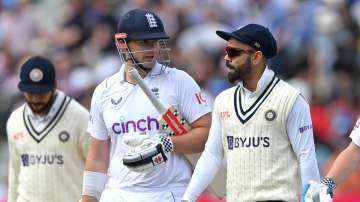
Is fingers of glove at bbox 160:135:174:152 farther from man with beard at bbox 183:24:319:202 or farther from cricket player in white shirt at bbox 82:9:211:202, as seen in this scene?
man with beard at bbox 183:24:319:202

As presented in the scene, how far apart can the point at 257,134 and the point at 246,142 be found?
0.09 meters

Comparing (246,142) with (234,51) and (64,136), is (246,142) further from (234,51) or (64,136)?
(64,136)

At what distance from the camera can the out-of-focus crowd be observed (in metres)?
14.0

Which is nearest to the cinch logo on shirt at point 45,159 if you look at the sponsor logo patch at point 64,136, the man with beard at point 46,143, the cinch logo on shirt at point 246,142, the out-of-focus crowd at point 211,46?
the man with beard at point 46,143

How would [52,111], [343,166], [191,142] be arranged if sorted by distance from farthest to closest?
[52,111] → [191,142] → [343,166]

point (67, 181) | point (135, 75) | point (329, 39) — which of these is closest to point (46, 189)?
point (67, 181)

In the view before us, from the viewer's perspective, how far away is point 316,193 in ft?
22.8

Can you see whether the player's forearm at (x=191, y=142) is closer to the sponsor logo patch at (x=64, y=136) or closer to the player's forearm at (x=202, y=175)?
the player's forearm at (x=202, y=175)

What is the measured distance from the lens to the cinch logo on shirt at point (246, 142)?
746 centimetres

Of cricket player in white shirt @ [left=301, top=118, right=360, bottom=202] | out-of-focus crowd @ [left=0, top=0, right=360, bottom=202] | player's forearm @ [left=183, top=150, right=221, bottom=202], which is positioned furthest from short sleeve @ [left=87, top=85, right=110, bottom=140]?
out-of-focus crowd @ [left=0, top=0, right=360, bottom=202]

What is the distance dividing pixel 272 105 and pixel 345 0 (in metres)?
7.50

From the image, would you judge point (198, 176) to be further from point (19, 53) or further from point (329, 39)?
point (19, 53)

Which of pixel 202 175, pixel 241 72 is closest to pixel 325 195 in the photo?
pixel 202 175

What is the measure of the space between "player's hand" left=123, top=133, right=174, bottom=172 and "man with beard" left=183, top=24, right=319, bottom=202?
26 centimetres
